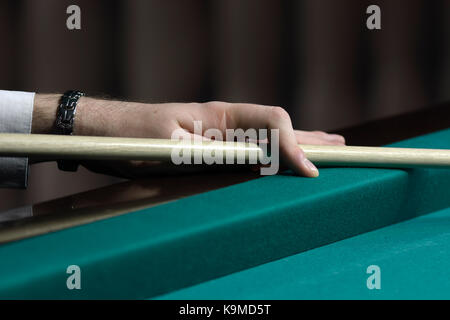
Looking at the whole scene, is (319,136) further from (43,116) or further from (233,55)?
(233,55)

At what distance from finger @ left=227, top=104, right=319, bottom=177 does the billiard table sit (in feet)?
0.11

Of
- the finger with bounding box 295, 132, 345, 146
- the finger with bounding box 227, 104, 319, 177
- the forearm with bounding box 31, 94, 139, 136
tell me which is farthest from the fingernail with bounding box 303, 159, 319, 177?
the forearm with bounding box 31, 94, 139, 136

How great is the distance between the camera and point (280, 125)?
3.94 feet

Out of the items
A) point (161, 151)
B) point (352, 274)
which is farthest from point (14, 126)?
point (352, 274)

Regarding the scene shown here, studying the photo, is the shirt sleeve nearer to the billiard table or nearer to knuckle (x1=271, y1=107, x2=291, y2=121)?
the billiard table

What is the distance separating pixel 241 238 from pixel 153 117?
47 centimetres

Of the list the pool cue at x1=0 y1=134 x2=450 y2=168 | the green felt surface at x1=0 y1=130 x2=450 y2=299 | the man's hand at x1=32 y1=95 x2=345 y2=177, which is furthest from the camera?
the man's hand at x1=32 y1=95 x2=345 y2=177

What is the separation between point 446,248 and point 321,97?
10.4ft

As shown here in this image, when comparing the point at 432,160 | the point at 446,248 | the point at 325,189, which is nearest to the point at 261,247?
the point at 325,189

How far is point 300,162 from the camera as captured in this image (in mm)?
1150

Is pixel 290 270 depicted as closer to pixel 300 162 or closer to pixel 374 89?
pixel 300 162

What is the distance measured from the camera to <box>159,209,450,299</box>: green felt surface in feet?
2.77

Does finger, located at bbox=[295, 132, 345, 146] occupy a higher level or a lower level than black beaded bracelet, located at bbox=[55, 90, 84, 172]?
lower

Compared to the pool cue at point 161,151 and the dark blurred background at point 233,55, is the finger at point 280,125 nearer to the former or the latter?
the pool cue at point 161,151
